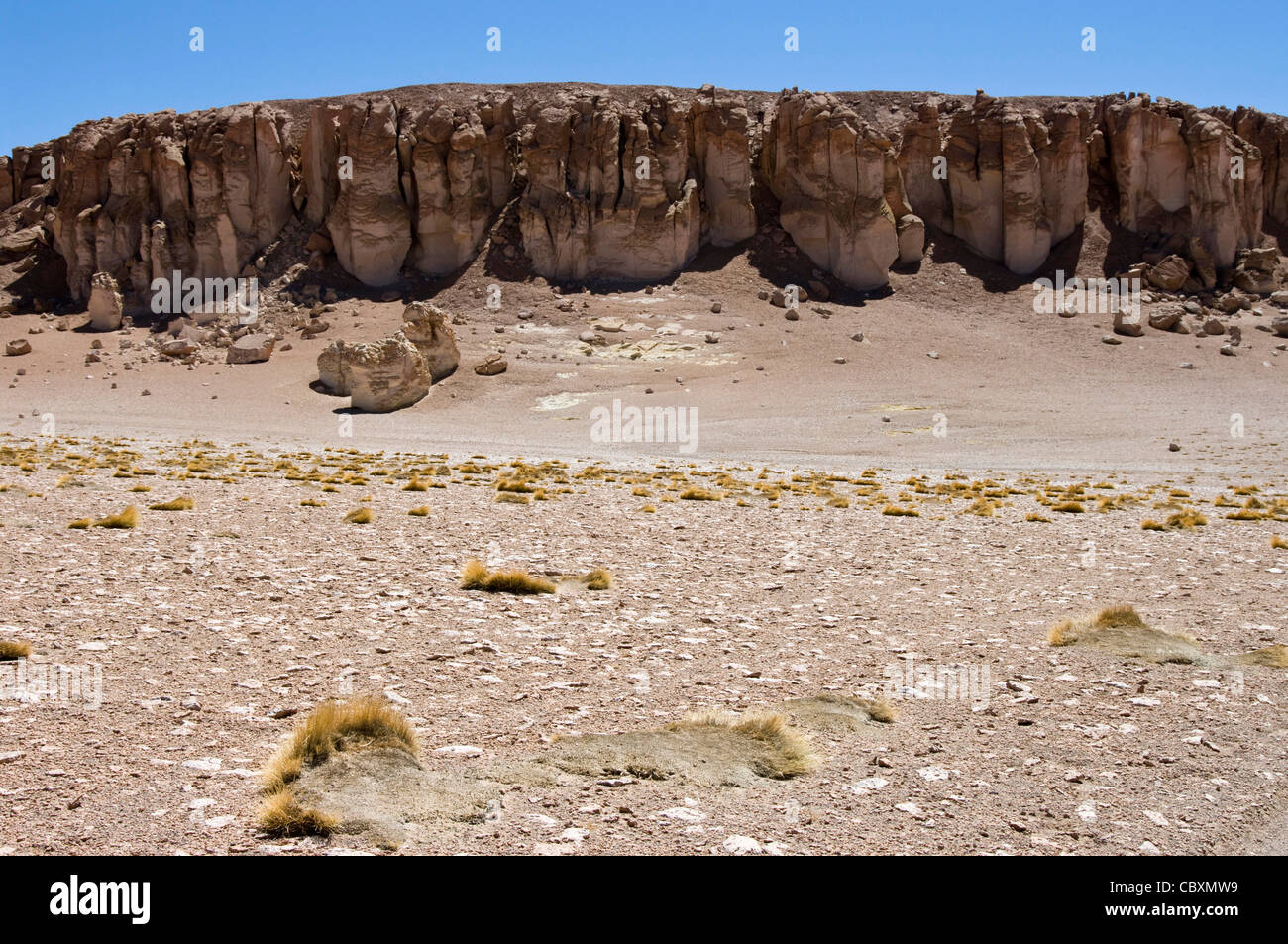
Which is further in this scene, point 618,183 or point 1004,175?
point 1004,175

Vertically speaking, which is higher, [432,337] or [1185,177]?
[1185,177]

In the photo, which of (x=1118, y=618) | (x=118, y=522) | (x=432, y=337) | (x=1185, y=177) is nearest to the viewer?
(x=1118, y=618)

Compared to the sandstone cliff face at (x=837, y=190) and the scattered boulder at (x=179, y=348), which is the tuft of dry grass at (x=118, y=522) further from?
the sandstone cliff face at (x=837, y=190)

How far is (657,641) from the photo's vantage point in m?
8.99

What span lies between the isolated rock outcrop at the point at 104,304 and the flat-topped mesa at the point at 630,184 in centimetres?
235

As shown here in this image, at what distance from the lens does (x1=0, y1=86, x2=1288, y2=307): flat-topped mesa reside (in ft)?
197

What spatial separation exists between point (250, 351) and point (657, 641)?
49.1m

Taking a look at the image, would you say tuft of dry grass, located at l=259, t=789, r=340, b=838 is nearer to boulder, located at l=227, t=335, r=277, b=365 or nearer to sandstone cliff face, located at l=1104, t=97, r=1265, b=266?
boulder, located at l=227, t=335, r=277, b=365

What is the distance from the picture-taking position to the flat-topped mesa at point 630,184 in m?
59.9

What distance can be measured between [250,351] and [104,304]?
44.3ft

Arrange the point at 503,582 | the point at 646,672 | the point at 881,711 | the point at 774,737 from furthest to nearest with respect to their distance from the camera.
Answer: the point at 503,582 → the point at 646,672 → the point at 881,711 → the point at 774,737

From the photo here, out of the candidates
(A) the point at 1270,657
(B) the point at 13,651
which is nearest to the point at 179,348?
(B) the point at 13,651

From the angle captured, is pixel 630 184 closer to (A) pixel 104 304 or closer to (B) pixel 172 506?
(A) pixel 104 304

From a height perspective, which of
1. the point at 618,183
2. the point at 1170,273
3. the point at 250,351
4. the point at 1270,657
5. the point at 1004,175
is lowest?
the point at 1270,657
